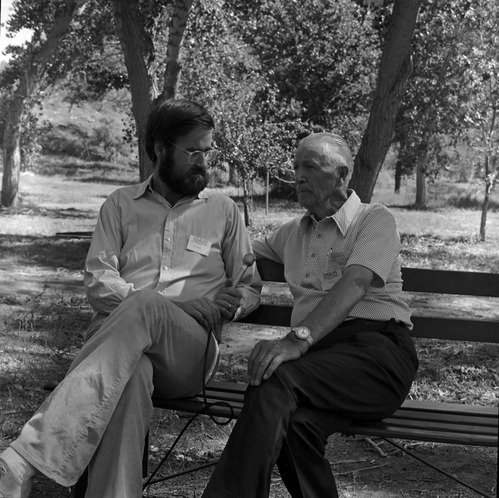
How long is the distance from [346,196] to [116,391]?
1.20m

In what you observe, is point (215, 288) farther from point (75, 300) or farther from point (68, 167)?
point (68, 167)

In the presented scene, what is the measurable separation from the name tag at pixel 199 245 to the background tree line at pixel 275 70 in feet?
13.7

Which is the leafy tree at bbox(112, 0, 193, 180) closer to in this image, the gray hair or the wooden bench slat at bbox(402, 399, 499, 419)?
the gray hair

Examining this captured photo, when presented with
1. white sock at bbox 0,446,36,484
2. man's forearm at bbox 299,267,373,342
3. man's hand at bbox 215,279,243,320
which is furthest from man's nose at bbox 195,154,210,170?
white sock at bbox 0,446,36,484

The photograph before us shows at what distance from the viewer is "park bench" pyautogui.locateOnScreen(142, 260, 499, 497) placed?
9.64 ft

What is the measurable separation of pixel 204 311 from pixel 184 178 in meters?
0.65

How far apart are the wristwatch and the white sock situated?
989 mm

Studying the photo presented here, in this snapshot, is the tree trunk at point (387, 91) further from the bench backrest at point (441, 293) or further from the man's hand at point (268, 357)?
the man's hand at point (268, 357)

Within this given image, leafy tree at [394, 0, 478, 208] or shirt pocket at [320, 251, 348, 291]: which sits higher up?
leafy tree at [394, 0, 478, 208]

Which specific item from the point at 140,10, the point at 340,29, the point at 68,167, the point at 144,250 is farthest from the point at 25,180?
the point at 144,250

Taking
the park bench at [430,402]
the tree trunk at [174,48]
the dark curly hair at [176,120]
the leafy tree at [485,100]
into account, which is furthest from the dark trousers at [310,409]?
the leafy tree at [485,100]

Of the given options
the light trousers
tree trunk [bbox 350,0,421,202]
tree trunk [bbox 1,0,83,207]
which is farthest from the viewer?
tree trunk [bbox 1,0,83,207]

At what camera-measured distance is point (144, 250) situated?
11.9 feet

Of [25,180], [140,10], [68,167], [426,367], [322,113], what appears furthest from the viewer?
[68,167]
